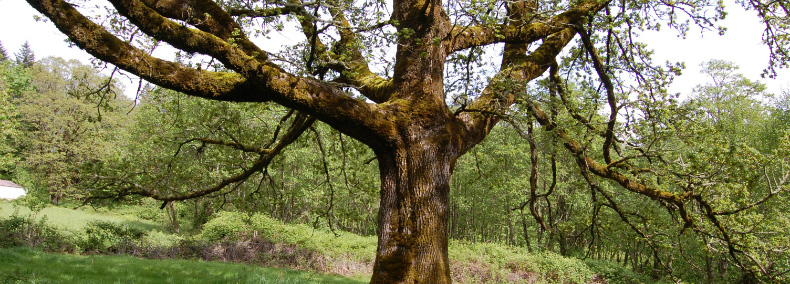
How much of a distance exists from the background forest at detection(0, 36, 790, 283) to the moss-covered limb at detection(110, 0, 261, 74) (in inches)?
76.3

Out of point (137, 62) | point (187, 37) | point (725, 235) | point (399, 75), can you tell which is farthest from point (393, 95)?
point (725, 235)

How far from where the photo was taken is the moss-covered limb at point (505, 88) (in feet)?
16.3

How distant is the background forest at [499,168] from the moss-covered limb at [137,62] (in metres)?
2.04

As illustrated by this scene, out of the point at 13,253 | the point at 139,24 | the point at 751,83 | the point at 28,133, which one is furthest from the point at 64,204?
the point at 751,83

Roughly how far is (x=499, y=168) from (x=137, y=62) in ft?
22.8

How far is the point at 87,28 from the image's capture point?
10.0ft

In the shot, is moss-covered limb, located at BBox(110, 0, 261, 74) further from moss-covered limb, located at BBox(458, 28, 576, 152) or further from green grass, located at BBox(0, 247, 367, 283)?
green grass, located at BBox(0, 247, 367, 283)

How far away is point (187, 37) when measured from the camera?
11.7ft

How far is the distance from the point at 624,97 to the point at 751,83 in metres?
24.7

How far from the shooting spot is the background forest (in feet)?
18.7

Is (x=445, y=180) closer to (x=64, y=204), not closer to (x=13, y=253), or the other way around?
(x=13, y=253)

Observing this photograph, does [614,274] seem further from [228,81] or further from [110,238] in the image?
[110,238]

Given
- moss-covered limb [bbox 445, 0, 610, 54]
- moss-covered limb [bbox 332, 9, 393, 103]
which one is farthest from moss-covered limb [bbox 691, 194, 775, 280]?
moss-covered limb [bbox 332, 9, 393, 103]

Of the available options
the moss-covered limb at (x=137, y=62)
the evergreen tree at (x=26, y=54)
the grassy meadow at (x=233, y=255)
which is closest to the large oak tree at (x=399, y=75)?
the moss-covered limb at (x=137, y=62)
